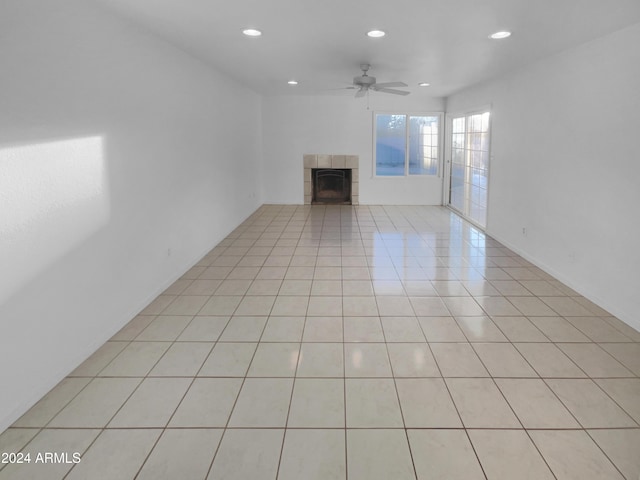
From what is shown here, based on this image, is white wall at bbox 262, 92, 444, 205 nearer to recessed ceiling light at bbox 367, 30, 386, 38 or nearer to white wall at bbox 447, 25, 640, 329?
white wall at bbox 447, 25, 640, 329

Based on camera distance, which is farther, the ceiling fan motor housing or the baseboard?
the ceiling fan motor housing

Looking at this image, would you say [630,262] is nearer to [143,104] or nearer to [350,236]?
[350,236]

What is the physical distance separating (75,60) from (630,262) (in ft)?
14.0

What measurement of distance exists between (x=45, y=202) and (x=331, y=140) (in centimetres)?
747

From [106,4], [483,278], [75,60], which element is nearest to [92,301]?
[75,60]

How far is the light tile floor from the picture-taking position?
204 centimetres

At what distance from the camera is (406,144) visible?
960cm

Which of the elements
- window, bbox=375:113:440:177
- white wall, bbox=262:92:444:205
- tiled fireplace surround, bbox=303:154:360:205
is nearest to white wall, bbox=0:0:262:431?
white wall, bbox=262:92:444:205

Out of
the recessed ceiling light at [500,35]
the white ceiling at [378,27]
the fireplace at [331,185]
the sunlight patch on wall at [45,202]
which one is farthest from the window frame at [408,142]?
the sunlight patch on wall at [45,202]

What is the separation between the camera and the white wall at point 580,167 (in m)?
3.52

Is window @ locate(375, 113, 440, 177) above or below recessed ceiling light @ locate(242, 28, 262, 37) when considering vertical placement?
below

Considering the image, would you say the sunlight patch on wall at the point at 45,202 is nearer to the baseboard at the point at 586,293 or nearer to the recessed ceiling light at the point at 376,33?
the recessed ceiling light at the point at 376,33

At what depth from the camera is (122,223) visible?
3.46 metres

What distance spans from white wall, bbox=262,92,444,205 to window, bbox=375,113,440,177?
0.56ft
